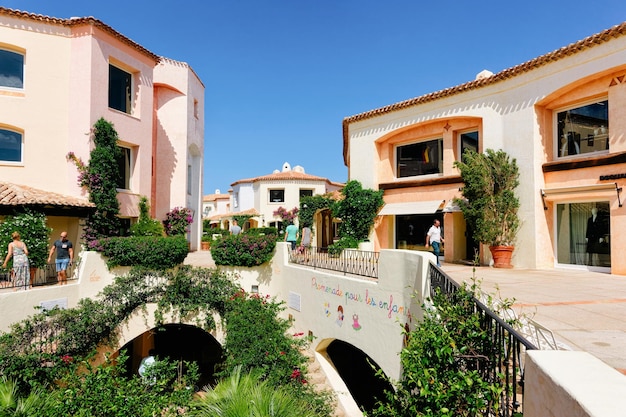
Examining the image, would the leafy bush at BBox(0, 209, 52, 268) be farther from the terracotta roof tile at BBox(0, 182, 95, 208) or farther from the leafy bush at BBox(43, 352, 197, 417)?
the leafy bush at BBox(43, 352, 197, 417)

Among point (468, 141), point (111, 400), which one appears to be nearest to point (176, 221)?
point (111, 400)

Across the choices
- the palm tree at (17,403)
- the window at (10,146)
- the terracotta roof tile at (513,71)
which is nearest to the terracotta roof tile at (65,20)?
the window at (10,146)

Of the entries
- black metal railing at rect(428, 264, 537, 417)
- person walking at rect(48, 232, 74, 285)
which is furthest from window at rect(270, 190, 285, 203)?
black metal railing at rect(428, 264, 537, 417)

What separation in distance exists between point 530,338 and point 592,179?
1043 centimetres

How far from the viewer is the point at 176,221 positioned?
66.4 feet

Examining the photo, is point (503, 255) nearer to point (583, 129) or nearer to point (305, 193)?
point (583, 129)

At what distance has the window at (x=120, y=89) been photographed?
1666cm

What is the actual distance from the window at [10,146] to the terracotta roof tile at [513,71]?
14924 mm

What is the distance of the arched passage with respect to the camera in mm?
12906

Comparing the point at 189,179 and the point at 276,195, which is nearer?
the point at 189,179

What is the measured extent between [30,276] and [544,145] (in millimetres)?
18896

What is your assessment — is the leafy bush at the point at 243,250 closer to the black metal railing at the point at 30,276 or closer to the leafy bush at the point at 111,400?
the black metal railing at the point at 30,276

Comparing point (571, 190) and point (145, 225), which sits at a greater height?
point (571, 190)

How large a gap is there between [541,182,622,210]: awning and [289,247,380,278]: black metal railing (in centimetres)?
724
